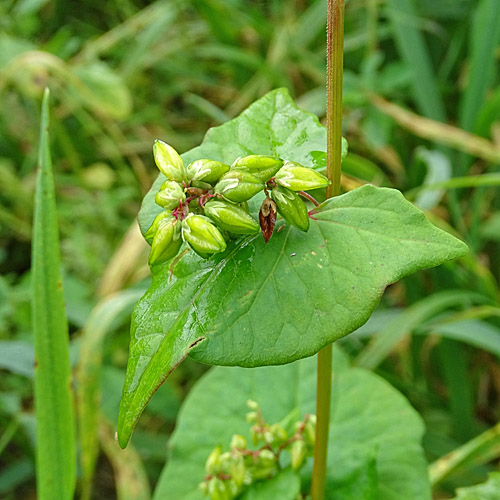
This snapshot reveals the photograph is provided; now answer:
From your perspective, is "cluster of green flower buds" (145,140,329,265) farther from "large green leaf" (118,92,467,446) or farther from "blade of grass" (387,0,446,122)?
"blade of grass" (387,0,446,122)

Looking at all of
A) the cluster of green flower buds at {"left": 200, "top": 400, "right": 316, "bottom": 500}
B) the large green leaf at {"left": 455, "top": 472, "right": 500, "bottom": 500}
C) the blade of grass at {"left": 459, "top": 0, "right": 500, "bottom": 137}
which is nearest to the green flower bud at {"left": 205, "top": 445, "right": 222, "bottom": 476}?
the cluster of green flower buds at {"left": 200, "top": 400, "right": 316, "bottom": 500}

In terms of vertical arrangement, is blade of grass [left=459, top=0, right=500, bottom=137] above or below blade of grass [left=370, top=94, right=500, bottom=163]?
above

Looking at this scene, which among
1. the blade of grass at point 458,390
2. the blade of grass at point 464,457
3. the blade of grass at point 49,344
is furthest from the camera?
the blade of grass at point 458,390

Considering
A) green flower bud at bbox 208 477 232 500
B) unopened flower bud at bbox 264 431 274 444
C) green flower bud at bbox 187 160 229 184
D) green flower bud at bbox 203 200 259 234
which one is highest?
green flower bud at bbox 187 160 229 184

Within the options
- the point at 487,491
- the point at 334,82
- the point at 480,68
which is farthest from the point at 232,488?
the point at 480,68

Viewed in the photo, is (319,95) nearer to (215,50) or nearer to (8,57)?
(215,50)

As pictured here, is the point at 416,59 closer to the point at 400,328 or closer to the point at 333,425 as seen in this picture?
the point at 400,328

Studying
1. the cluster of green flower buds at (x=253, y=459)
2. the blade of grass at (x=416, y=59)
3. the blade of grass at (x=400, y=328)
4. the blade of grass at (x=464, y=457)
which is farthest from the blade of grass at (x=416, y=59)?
the cluster of green flower buds at (x=253, y=459)

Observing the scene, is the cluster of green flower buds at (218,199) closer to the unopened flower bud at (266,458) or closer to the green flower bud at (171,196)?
the green flower bud at (171,196)
